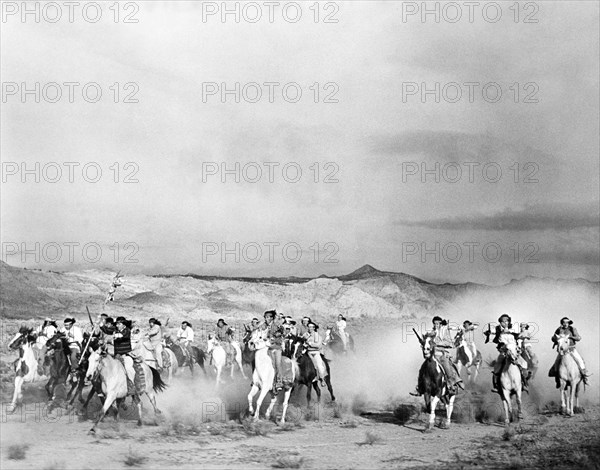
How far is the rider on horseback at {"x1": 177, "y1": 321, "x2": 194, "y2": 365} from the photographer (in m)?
27.3

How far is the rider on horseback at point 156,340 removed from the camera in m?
23.8

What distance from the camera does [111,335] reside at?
19.6 m

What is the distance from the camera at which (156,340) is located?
2444 centimetres

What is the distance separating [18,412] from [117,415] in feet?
10.8

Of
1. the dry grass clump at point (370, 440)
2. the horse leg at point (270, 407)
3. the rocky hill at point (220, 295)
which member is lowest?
the dry grass clump at point (370, 440)

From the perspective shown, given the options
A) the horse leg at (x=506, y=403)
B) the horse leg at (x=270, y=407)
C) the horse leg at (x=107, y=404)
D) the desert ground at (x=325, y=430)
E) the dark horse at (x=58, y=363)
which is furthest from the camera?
the dark horse at (x=58, y=363)

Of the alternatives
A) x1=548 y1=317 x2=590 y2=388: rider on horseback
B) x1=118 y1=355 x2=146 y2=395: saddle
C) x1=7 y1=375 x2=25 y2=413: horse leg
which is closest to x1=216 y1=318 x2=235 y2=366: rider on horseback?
x1=118 y1=355 x2=146 y2=395: saddle

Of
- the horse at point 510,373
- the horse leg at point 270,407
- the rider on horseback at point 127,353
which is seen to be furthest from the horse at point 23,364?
the horse at point 510,373

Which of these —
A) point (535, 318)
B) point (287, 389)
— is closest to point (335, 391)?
point (287, 389)

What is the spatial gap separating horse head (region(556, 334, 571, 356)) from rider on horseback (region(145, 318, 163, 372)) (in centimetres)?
1159

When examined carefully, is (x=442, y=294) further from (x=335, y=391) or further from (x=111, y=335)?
(x=111, y=335)

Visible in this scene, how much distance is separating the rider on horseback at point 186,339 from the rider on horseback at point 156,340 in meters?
2.56

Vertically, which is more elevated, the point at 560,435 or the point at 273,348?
the point at 273,348

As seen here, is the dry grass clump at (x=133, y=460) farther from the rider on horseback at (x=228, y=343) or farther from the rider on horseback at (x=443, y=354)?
the rider on horseback at (x=228, y=343)
